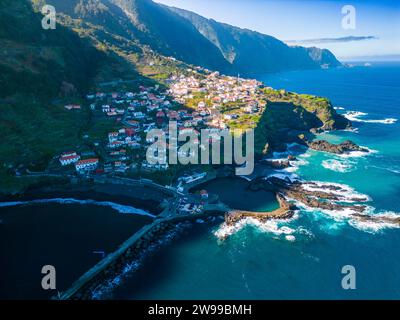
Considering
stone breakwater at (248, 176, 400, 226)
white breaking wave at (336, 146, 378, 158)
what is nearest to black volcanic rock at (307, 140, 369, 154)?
white breaking wave at (336, 146, 378, 158)

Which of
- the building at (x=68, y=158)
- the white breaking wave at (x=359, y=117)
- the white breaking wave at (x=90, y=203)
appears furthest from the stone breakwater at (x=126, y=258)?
the white breaking wave at (x=359, y=117)

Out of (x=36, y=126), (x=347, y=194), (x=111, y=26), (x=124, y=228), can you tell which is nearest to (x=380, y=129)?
(x=347, y=194)

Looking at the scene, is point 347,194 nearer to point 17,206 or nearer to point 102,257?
point 102,257
